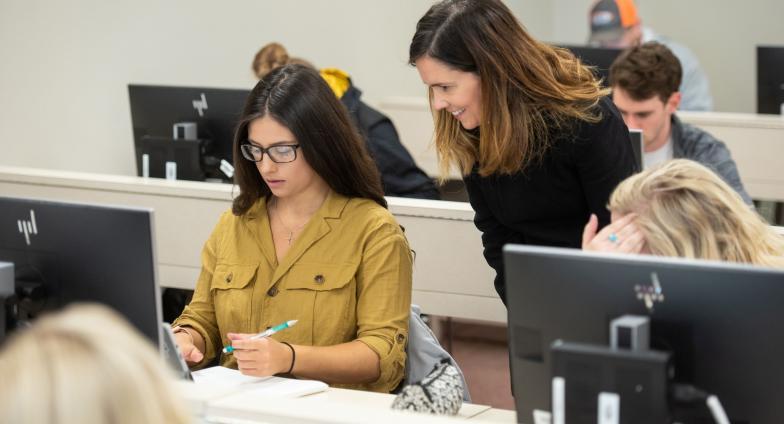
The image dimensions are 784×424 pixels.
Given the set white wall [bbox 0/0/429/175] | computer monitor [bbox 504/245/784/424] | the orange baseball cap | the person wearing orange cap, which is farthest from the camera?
the orange baseball cap

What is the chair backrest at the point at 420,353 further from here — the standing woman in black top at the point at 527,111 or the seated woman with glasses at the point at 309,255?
the standing woman in black top at the point at 527,111

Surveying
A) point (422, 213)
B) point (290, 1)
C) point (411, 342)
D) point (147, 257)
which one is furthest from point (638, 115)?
point (290, 1)

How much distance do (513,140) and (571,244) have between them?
0.88ft

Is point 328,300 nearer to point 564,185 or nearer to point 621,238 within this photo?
point 564,185

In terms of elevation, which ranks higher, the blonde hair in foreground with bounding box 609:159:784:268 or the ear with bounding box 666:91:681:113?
the ear with bounding box 666:91:681:113

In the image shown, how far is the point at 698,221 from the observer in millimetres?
1674

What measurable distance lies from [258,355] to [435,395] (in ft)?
1.26

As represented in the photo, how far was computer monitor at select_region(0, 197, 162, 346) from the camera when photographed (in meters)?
1.75

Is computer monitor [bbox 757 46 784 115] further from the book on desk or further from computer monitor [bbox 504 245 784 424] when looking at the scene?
computer monitor [bbox 504 245 784 424]

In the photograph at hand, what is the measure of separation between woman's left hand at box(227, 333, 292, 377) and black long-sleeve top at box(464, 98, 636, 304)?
0.58 m

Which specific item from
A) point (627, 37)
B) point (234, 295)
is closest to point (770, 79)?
point (627, 37)

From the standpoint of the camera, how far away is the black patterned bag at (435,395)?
184 centimetres

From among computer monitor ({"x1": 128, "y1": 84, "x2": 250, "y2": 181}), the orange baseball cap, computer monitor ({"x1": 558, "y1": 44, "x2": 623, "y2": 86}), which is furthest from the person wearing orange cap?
computer monitor ({"x1": 128, "y1": 84, "x2": 250, "y2": 181})

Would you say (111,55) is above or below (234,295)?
above
